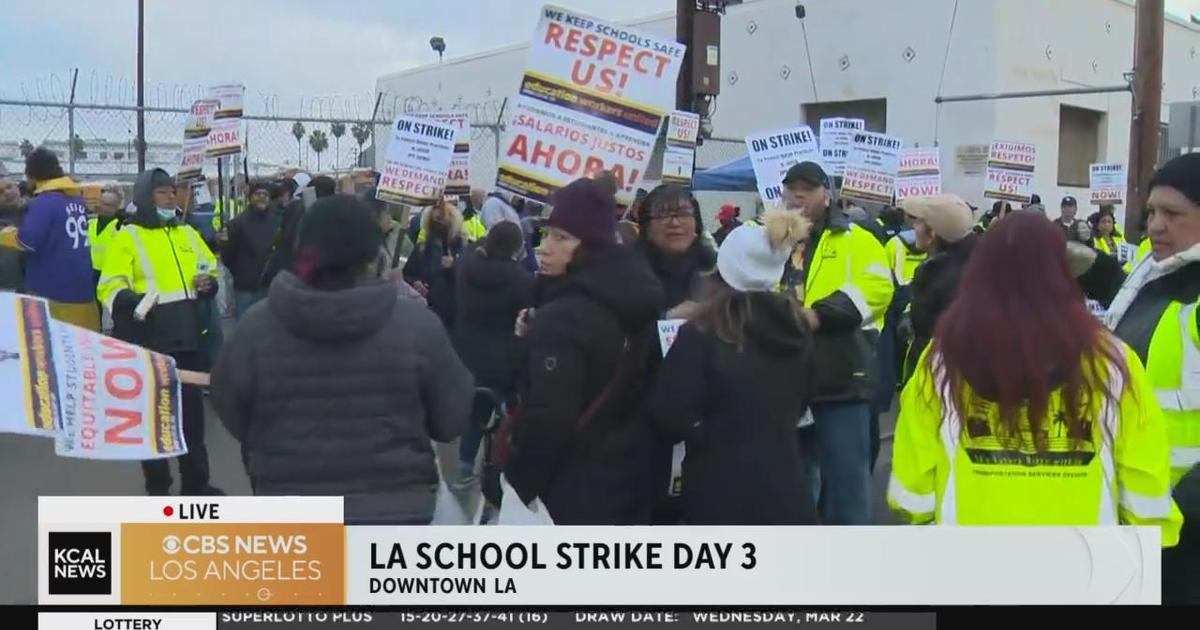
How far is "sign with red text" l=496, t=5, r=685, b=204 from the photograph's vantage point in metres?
3.38

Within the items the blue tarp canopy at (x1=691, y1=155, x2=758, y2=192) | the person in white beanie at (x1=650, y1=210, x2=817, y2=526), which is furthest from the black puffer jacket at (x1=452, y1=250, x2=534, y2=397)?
the blue tarp canopy at (x1=691, y1=155, x2=758, y2=192)

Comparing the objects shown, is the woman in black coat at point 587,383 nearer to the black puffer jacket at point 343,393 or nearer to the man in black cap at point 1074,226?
the black puffer jacket at point 343,393

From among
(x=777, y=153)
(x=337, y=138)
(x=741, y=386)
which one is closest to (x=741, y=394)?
(x=741, y=386)

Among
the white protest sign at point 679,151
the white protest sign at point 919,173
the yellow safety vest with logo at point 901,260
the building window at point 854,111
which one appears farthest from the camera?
the building window at point 854,111

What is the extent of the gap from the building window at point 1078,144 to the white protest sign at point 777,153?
1411cm

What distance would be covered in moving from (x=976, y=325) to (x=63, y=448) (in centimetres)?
200

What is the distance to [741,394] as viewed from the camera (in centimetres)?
253

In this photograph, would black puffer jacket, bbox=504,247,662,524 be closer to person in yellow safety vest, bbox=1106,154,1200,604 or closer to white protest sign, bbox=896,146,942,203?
person in yellow safety vest, bbox=1106,154,1200,604

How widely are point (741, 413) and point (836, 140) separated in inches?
198

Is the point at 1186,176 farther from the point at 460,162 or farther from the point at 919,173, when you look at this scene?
the point at 919,173

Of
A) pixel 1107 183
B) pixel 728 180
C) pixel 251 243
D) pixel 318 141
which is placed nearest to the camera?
pixel 251 243

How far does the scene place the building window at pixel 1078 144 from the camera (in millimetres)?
18078

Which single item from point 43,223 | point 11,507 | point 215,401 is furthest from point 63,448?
point 43,223

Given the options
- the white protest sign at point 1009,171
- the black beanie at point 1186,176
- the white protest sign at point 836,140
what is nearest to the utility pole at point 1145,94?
the white protest sign at point 1009,171
